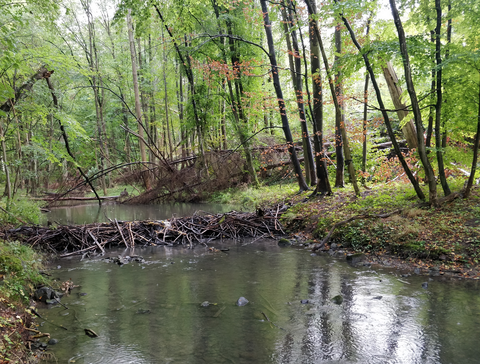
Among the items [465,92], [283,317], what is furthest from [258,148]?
[283,317]

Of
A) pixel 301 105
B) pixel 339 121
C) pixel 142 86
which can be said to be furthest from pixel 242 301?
pixel 142 86

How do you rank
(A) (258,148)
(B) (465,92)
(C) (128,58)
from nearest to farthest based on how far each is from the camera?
(B) (465,92) < (A) (258,148) < (C) (128,58)

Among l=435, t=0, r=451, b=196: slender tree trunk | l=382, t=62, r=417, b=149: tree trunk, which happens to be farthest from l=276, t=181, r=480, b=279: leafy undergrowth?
l=382, t=62, r=417, b=149: tree trunk

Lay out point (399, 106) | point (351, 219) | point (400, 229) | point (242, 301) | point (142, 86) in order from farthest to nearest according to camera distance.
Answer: point (142, 86) → point (399, 106) → point (351, 219) → point (400, 229) → point (242, 301)

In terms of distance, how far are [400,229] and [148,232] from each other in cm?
740

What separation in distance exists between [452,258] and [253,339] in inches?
183

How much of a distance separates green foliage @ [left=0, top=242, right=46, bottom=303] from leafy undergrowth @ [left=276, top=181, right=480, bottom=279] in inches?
260

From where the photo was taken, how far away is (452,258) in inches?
243

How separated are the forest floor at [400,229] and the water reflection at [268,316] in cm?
81

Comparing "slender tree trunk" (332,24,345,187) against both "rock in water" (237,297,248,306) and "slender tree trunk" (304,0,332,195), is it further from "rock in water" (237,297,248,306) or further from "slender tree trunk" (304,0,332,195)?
"rock in water" (237,297,248,306)

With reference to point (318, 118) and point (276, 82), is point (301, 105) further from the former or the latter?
point (276, 82)

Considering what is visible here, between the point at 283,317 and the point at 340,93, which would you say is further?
the point at 340,93

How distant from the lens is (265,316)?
4.65m

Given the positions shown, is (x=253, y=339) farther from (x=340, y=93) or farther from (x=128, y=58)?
(x=128, y=58)
